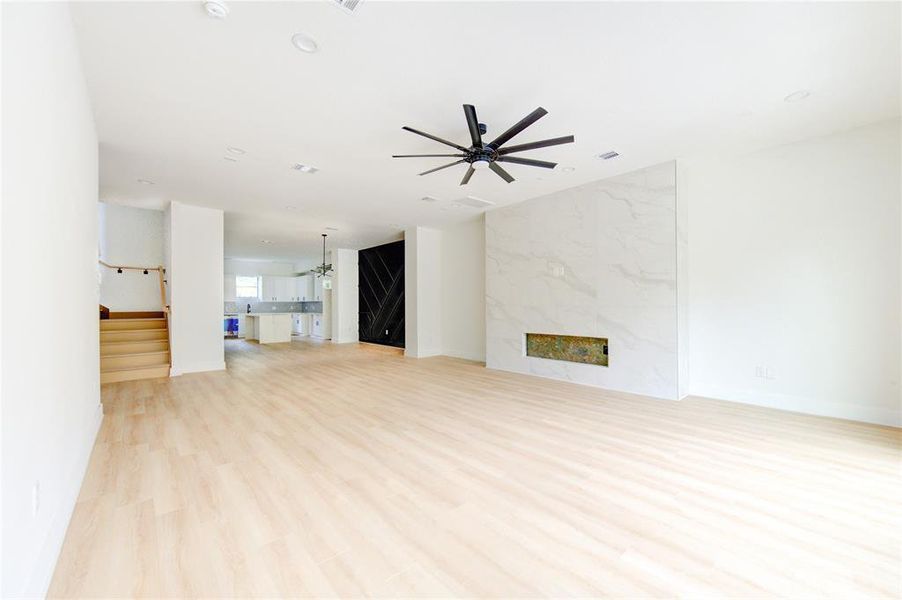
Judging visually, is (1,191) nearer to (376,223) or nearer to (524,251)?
(524,251)

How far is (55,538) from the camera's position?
181 centimetres

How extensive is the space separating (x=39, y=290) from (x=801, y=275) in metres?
6.28

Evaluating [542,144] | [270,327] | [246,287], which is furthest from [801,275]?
[246,287]

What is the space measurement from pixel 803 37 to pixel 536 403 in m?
3.94

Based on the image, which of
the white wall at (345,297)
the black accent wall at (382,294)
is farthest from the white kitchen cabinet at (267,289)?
the black accent wall at (382,294)

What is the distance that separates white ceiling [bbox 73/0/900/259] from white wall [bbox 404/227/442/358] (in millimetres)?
3843

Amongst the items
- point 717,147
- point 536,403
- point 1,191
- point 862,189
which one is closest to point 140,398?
point 1,191

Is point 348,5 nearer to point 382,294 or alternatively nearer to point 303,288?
point 382,294

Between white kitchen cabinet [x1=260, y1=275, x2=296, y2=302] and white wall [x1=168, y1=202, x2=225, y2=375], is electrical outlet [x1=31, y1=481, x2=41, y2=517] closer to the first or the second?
white wall [x1=168, y1=202, x2=225, y2=375]

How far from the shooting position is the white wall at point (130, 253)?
7.27 m

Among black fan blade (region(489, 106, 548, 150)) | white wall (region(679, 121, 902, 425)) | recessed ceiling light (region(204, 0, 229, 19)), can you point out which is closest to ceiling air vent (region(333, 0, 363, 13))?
recessed ceiling light (region(204, 0, 229, 19))

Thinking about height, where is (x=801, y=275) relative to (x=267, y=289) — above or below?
below

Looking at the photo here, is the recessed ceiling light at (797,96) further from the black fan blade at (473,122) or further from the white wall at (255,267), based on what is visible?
the white wall at (255,267)

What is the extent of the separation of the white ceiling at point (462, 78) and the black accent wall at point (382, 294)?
5.42m
